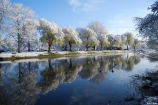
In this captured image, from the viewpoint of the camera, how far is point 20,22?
74062 mm

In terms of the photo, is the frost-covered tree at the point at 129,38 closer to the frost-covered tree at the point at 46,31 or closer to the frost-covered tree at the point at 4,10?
the frost-covered tree at the point at 46,31

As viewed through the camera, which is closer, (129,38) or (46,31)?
(46,31)

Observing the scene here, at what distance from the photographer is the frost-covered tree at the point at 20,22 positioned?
71756 millimetres

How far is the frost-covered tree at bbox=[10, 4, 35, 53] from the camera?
235 ft

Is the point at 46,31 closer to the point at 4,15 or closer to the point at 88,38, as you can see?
the point at 4,15

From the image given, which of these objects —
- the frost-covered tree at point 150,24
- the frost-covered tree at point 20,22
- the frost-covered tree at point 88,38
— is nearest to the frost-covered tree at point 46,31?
the frost-covered tree at point 20,22

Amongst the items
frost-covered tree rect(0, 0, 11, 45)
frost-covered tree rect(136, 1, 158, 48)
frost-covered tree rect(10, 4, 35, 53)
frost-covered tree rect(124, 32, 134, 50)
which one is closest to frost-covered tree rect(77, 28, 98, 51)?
frost-covered tree rect(10, 4, 35, 53)

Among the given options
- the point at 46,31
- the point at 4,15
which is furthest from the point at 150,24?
the point at 46,31

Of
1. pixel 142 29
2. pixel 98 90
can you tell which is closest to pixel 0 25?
pixel 142 29

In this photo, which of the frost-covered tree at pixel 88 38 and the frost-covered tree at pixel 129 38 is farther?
the frost-covered tree at pixel 129 38

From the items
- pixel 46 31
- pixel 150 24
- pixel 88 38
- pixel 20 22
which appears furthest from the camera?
pixel 88 38

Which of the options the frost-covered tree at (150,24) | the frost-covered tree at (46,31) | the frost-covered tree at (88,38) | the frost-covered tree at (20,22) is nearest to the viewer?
the frost-covered tree at (150,24)

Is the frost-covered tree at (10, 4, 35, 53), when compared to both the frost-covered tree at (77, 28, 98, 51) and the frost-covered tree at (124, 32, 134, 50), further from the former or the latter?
the frost-covered tree at (124, 32, 134, 50)

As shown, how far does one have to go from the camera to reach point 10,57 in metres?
62.4
